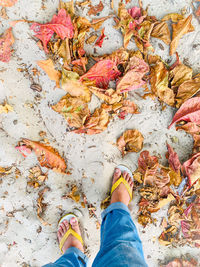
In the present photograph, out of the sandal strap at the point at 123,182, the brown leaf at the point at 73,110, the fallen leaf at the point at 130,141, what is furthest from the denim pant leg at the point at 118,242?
the brown leaf at the point at 73,110

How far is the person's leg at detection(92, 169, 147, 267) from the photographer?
1027 mm

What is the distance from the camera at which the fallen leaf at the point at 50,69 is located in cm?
140

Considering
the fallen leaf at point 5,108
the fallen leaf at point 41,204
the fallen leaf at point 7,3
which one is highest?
the fallen leaf at point 7,3

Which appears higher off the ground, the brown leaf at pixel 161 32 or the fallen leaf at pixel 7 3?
the fallen leaf at pixel 7 3

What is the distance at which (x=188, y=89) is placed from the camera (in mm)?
1402

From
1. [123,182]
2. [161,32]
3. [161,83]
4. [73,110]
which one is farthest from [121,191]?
[161,32]

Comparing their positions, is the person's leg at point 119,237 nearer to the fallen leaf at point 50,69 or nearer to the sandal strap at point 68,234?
the sandal strap at point 68,234

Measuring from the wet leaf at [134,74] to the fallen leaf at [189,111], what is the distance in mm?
363

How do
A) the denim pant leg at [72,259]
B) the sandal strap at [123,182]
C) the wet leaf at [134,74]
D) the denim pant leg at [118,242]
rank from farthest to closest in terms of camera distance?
the sandal strap at [123,182], the wet leaf at [134,74], the denim pant leg at [72,259], the denim pant leg at [118,242]

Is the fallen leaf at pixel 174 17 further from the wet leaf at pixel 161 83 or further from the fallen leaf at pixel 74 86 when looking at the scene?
the fallen leaf at pixel 74 86

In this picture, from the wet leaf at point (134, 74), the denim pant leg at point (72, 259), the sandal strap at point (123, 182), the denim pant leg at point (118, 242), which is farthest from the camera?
the sandal strap at point (123, 182)

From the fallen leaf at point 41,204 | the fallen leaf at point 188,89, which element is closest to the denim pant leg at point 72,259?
the fallen leaf at point 41,204

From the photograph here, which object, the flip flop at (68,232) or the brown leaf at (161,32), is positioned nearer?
the brown leaf at (161,32)

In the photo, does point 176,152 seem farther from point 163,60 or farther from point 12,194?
point 12,194
